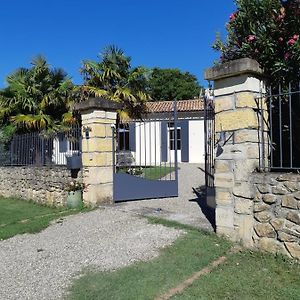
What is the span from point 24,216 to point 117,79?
8.71m

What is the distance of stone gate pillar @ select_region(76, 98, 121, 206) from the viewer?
28.4 feet

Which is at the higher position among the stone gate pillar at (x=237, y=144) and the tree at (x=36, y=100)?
the tree at (x=36, y=100)

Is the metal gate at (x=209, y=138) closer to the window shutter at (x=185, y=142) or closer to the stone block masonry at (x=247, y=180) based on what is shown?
the stone block masonry at (x=247, y=180)

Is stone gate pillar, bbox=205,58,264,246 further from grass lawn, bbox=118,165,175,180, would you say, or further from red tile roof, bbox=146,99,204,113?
red tile roof, bbox=146,99,204,113

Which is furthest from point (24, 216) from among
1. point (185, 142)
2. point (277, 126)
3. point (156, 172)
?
point (185, 142)

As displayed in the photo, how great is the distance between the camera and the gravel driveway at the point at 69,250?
4488 millimetres

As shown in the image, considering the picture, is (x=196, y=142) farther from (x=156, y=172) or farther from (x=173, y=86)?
(x=173, y=86)

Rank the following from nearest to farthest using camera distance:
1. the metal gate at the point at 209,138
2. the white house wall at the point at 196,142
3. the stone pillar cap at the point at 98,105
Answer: the metal gate at the point at 209,138
the stone pillar cap at the point at 98,105
the white house wall at the point at 196,142

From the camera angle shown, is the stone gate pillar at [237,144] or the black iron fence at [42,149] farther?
the black iron fence at [42,149]

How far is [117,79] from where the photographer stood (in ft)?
53.3

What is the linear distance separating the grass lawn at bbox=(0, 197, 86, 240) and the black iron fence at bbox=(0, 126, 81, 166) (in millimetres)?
1351

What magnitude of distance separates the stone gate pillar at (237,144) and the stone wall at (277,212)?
0.45 ft

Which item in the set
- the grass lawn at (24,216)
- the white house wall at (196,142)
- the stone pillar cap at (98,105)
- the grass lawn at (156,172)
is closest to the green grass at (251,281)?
the grass lawn at (24,216)

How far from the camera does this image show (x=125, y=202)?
29.5ft
